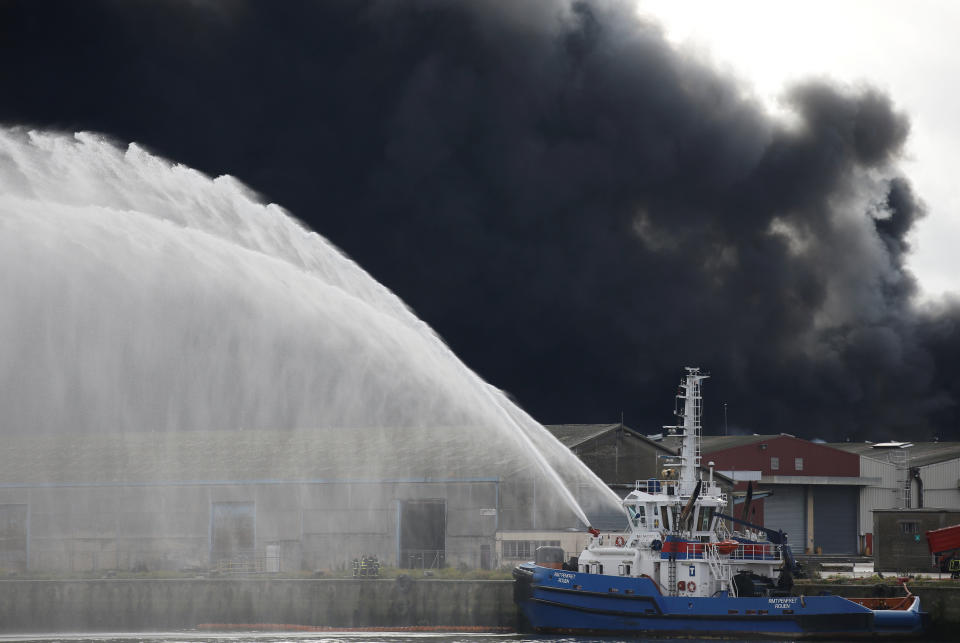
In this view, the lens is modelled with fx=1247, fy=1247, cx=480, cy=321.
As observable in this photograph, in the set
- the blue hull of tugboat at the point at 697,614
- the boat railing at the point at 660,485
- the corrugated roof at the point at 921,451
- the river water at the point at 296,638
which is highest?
the corrugated roof at the point at 921,451

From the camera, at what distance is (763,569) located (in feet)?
138

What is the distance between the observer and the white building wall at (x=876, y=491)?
80875mm

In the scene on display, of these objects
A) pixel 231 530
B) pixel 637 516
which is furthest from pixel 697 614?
pixel 231 530

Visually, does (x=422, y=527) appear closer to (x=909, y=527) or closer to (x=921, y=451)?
(x=909, y=527)

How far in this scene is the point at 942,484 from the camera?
7756 cm

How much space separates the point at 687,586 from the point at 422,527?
59.8 feet

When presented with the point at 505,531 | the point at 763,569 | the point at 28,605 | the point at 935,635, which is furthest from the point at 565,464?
the point at 28,605

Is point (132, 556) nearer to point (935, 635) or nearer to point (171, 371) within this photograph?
point (171, 371)

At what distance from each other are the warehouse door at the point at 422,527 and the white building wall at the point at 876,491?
117 ft

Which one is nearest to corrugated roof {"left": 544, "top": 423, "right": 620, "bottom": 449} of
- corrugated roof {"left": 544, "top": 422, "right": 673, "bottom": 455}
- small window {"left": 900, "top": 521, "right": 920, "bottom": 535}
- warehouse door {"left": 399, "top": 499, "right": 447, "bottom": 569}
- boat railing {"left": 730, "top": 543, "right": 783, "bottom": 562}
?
corrugated roof {"left": 544, "top": 422, "right": 673, "bottom": 455}

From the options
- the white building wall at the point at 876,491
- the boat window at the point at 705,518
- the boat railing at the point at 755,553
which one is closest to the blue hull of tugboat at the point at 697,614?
the boat railing at the point at 755,553

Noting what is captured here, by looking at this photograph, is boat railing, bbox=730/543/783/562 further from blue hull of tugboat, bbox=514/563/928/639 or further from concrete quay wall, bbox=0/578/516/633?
concrete quay wall, bbox=0/578/516/633

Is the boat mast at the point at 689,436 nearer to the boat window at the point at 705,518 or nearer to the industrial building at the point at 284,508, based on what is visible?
the boat window at the point at 705,518

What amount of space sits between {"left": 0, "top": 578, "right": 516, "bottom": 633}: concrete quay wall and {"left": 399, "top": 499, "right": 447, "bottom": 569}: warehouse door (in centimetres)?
937
